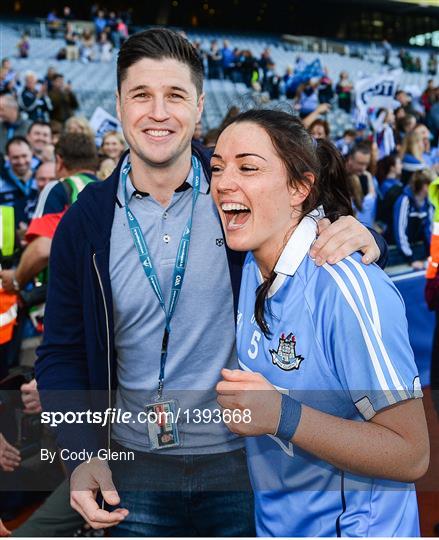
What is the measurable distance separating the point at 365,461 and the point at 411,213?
3.92 metres

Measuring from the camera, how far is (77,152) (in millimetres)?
2723

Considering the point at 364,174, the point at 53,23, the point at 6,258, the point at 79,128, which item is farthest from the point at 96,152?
the point at 53,23

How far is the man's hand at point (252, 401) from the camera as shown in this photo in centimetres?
98

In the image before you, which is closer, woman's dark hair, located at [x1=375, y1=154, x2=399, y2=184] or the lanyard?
the lanyard

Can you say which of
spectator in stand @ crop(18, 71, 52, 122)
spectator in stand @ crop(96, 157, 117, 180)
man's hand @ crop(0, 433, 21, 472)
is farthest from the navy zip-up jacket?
spectator in stand @ crop(18, 71, 52, 122)

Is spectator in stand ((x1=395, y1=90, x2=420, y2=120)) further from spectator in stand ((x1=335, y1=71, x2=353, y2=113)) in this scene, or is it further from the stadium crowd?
spectator in stand ((x1=335, y1=71, x2=353, y2=113))

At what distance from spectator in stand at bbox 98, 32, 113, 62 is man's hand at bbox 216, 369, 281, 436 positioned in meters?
7.97

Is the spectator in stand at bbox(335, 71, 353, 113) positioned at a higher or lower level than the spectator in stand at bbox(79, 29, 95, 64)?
lower

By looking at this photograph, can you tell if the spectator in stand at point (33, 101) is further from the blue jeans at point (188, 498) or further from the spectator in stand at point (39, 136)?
the blue jeans at point (188, 498)

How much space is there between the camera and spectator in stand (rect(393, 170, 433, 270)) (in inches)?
175

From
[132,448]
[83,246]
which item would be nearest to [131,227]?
[83,246]

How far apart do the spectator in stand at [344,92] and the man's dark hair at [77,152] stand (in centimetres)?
683

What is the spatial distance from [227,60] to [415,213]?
5453mm

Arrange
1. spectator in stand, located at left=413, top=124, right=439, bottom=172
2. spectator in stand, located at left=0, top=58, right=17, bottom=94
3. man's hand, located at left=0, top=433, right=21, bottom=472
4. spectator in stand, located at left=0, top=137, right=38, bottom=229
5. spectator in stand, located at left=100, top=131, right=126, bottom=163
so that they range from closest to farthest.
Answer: man's hand, located at left=0, top=433, right=21, bottom=472
spectator in stand, located at left=0, top=137, right=38, bottom=229
spectator in stand, located at left=100, top=131, right=126, bottom=163
spectator in stand, located at left=413, top=124, right=439, bottom=172
spectator in stand, located at left=0, top=58, right=17, bottom=94
